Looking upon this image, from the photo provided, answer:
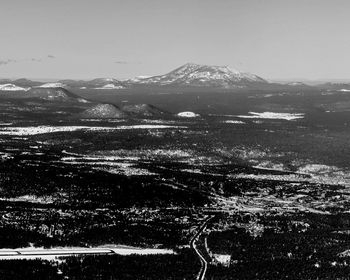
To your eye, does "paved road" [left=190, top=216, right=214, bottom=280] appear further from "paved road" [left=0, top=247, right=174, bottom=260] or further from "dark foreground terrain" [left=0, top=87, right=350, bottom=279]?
"paved road" [left=0, top=247, right=174, bottom=260]

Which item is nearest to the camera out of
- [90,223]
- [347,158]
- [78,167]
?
[90,223]

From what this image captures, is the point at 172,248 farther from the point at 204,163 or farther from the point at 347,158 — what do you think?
the point at 347,158

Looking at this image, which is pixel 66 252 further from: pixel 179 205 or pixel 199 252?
pixel 179 205

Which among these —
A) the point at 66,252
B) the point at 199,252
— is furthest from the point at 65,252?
the point at 199,252

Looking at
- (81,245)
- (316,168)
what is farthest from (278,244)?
(316,168)

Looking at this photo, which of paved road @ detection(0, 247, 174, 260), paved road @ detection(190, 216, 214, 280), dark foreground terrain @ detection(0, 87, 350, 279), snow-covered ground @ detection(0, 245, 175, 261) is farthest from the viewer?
paved road @ detection(0, 247, 174, 260)

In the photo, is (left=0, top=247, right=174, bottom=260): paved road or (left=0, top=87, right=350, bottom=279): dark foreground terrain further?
(left=0, top=247, right=174, bottom=260): paved road

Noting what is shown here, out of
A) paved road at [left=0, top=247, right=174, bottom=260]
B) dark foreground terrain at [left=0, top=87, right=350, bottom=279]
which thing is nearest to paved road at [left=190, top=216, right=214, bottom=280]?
dark foreground terrain at [left=0, top=87, right=350, bottom=279]

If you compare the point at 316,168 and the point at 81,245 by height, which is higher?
the point at 81,245
